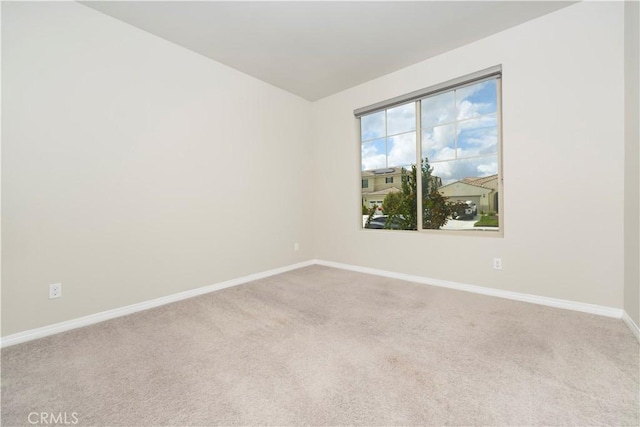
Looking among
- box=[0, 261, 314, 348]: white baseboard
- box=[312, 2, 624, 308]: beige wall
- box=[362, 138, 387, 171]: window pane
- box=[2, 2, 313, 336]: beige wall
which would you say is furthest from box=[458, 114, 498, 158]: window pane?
box=[0, 261, 314, 348]: white baseboard

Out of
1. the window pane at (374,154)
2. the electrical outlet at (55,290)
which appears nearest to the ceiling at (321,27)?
the window pane at (374,154)

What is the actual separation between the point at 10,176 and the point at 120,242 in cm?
82

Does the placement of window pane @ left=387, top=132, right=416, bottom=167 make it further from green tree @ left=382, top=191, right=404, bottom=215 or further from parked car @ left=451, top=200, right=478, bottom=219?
parked car @ left=451, top=200, right=478, bottom=219

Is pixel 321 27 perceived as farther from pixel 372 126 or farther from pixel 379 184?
pixel 379 184

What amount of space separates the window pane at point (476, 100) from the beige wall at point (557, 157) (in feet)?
0.69

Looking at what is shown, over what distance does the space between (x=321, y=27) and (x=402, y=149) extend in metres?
1.77

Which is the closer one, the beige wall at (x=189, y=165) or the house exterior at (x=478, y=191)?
the beige wall at (x=189, y=165)

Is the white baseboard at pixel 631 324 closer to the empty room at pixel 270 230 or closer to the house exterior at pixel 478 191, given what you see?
the empty room at pixel 270 230

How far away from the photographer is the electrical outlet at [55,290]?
2053 mm

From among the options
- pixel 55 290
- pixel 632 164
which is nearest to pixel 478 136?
pixel 632 164

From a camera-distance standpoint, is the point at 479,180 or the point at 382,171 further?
the point at 382,171

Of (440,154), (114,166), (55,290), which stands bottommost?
(55,290)

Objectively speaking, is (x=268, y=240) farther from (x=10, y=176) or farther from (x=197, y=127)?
(x=10, y=176)

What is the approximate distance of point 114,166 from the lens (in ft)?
7.68
